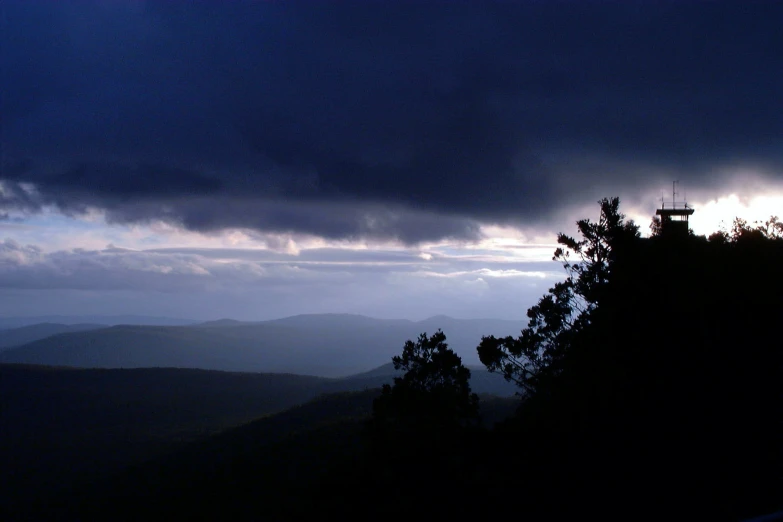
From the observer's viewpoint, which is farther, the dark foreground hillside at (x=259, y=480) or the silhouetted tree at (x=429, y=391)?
the silhouetted tree at (x=429, y=391)

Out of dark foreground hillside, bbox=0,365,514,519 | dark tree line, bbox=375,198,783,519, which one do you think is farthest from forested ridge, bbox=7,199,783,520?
dark foreground hillside, bbox=0,365,514,519

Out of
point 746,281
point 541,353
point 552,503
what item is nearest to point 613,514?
point 552,503

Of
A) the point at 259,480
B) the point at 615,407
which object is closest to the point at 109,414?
the point at 259,480

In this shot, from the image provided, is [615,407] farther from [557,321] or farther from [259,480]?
[259,480]

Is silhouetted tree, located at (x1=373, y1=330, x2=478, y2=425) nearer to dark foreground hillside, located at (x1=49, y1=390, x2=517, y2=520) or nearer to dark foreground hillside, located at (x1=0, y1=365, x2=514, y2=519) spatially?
dark foreground hillside, located at (x1=49, y1=390, x2=517, y2=520)

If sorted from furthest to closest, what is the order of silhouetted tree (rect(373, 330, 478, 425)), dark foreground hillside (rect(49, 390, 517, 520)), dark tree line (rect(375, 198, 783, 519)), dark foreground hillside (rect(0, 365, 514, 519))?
dark foreground hillside (rect(0, 365, 514, 519)), silhouetted tree (rect(373, 330, 478, 425)), dark foreground hillside (rect(49, 390, 517, 520)), dark tree line (rect(375, 198, 783, 519))

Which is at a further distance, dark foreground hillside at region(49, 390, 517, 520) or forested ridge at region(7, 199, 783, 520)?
dark foreground hillside at region(49, 390, 517, 520)

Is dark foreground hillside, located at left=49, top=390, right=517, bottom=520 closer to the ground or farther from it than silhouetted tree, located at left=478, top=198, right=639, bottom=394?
closer to the ground

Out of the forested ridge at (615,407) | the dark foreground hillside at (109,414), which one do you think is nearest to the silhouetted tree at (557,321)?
the forested ridge at (615,407)

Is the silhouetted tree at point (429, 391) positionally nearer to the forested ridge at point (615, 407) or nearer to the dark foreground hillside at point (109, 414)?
the forested ridge at point (615, 407)

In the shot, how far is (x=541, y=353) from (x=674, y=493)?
14.6m

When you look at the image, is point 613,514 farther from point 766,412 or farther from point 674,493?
point 766,412

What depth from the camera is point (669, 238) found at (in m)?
25.2

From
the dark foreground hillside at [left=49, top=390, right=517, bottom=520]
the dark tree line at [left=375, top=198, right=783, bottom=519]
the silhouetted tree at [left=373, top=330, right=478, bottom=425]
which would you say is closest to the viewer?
the dark tree line at [left=375, top=198, right=783, bottom=519]
